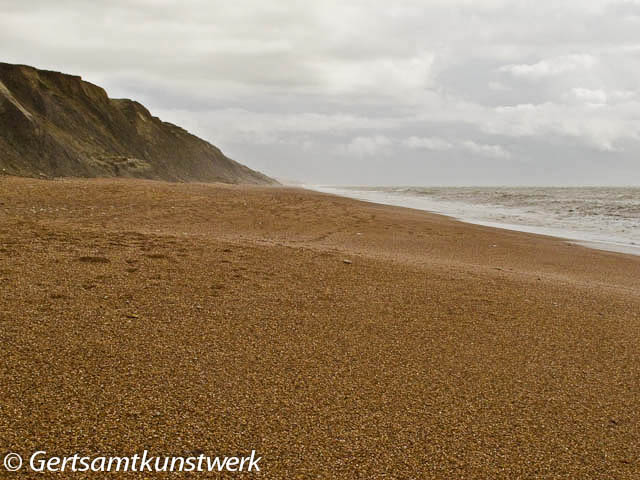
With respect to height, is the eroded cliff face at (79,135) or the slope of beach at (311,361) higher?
the eroded cliff face at (79,135)

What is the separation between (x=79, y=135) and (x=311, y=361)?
1520 inches

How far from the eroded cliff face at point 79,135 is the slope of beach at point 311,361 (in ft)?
72.3

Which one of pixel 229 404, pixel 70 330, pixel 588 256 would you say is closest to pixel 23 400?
pixel 70 330

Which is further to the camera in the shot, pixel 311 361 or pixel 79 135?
pixel 79 135

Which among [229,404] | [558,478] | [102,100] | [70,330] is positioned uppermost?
[102,100]

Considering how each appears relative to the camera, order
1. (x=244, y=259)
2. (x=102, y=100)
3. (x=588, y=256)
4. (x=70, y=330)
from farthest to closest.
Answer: (x=102, y=100)
(x=588, y=256)
(x=244, y=259)
(x=70, y=330)

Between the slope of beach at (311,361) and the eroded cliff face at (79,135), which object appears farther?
the eroded cliff face at (79,135)

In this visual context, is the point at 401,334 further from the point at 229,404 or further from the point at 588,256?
the point at 588,256

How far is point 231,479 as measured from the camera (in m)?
2.27

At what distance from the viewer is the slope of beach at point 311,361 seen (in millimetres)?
2531

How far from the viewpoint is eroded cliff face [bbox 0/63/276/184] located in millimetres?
26141

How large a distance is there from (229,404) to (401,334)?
6.09 ft

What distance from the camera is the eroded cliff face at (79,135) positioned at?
26.1m

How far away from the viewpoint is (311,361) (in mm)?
3488
